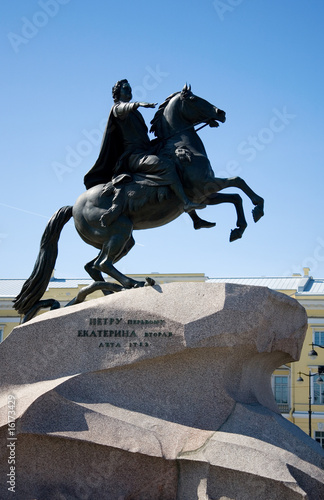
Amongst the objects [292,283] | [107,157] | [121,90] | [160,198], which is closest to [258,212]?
[160,198]

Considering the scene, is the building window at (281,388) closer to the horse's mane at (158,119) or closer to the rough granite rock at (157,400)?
the horse's mane at (158,119)

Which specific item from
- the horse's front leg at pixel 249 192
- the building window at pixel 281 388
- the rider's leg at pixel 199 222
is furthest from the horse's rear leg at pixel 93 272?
the building window at pixel 281 388

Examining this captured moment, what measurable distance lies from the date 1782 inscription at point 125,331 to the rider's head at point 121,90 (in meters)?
3.32

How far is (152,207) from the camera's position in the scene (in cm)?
966

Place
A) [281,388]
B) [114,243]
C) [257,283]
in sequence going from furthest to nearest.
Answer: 1. [257,283]
2. [281,388]
3. [114,243]

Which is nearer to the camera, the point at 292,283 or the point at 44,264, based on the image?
the point at 44,264

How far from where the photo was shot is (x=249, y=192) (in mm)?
9656

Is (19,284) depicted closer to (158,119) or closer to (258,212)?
(158,119)

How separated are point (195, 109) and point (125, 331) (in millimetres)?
3281

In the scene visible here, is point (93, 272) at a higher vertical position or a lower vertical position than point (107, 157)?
lower

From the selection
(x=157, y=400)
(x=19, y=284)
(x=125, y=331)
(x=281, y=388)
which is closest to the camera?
(x=157, y=400)

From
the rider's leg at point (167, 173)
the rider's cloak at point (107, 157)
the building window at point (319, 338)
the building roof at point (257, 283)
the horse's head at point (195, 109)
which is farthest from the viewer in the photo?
the building roof at point (257, 283)

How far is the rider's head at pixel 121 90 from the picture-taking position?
10.2 m

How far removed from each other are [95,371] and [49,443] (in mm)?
946
